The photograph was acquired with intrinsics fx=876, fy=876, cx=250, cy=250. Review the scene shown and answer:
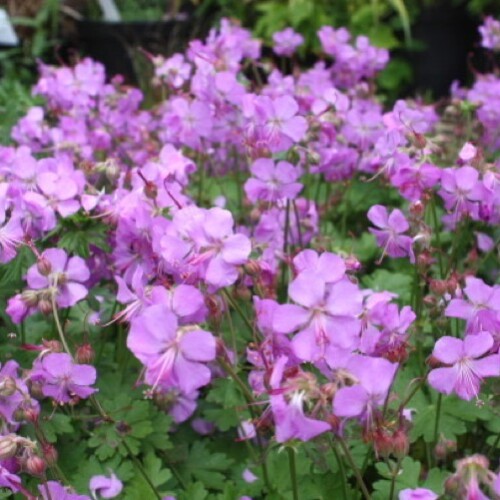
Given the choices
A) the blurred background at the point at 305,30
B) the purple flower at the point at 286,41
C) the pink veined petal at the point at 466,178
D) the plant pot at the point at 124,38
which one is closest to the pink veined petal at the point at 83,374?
the pink veined petal at the point at 466,178

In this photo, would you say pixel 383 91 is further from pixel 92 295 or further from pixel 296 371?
pixel 296 371

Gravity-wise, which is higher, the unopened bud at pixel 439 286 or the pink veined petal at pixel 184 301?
the pink veined petal at pixel 184 301

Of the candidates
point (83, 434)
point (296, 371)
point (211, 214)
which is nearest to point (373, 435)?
point (296, 371)

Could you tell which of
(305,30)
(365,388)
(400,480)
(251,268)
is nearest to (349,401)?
(365,388)

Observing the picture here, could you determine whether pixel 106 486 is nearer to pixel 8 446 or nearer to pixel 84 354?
pixel 84 354

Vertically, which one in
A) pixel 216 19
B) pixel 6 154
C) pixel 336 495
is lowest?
pixel 216 19

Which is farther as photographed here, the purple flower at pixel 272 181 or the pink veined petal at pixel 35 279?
the purple flower at pixel 272 181

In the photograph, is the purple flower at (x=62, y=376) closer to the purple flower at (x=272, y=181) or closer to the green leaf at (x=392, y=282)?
the purple flower at (x=272, y=181)
